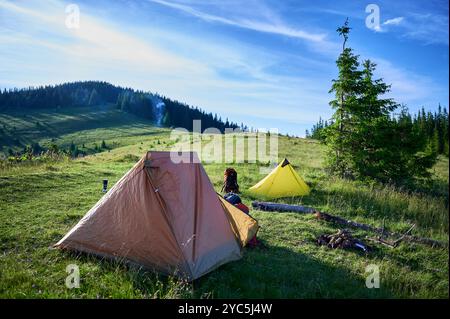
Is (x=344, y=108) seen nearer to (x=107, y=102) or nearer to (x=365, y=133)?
(x=365, y=133)

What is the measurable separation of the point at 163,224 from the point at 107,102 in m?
162

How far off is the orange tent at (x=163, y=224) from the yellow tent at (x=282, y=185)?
6617 millimetres

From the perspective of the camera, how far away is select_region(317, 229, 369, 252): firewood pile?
7.57 meters

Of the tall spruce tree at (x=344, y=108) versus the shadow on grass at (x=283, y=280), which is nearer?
the shadow on grass at (x=283, y=280)

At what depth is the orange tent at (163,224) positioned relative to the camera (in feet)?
19.3

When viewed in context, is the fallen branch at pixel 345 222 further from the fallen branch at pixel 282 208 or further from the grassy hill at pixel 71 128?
the grassy hill at pixel 71 128

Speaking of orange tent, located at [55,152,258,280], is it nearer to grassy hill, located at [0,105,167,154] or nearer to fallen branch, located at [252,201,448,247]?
fallen branch, located at [252,201,448,247]

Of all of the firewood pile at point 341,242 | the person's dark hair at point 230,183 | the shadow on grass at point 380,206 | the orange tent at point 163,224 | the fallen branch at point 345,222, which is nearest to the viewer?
the orange tent at point 163,224

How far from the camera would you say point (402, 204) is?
1154 centimetres

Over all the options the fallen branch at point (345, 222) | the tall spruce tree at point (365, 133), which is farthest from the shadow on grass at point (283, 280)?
the tall spruce tree at point (365, 133)

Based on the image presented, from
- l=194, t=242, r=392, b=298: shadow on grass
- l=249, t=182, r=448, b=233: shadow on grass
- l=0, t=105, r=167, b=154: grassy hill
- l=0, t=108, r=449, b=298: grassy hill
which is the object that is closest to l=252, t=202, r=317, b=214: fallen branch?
l=0, t=108, r=449, b=298: grassy hill

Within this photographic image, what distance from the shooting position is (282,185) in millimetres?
13281

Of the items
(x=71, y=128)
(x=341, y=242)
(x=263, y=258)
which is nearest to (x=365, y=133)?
(x=341, y=242)
